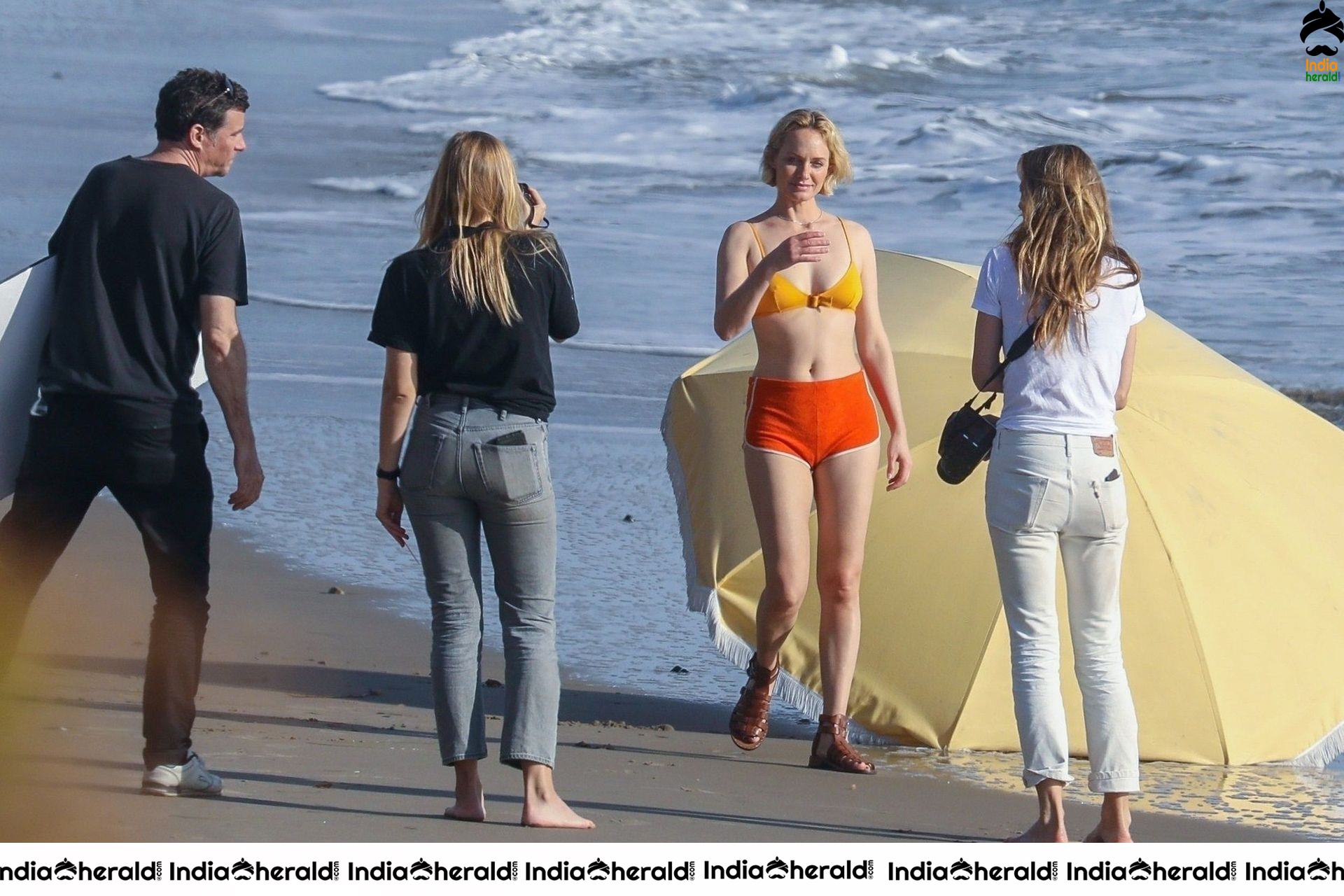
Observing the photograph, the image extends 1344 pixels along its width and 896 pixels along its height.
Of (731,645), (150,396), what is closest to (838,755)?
(731,645)

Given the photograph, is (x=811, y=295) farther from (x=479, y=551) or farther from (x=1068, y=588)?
(x=479, y=551)

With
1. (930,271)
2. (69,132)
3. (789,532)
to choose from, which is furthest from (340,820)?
(69,132)

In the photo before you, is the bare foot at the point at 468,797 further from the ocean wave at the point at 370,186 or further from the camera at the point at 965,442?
the ocean wave at the point at 370,186

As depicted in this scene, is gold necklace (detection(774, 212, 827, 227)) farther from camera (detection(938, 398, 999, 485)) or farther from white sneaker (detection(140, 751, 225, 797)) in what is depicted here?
white sneaker (detection(140, 751, 225, 797))

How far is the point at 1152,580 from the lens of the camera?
4398 mm

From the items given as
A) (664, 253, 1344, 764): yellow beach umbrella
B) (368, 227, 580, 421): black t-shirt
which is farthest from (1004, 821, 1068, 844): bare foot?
(368, 227, 580, 421): black t-shirt

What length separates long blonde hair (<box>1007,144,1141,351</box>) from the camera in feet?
11.4

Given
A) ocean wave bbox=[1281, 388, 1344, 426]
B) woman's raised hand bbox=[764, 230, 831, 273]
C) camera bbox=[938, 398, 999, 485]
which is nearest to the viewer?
camera bbox=[938, 398, 999, 485]

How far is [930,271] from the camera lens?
5098 mm

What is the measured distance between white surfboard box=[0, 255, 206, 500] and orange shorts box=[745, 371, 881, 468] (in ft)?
4.61

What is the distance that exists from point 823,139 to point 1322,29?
23928 mm

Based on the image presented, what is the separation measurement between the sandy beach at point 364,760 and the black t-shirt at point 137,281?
0.65m
